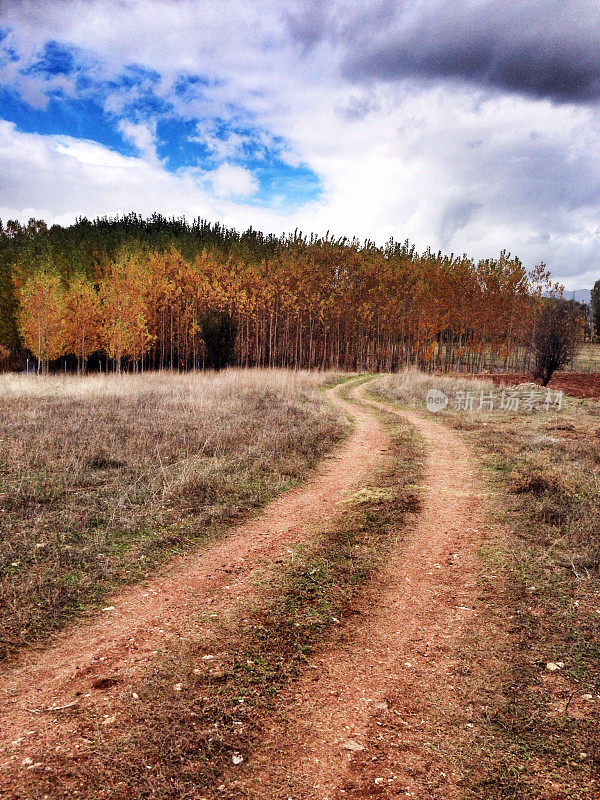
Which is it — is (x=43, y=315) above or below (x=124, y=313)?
below

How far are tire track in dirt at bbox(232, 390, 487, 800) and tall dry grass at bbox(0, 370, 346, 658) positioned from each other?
288 cm

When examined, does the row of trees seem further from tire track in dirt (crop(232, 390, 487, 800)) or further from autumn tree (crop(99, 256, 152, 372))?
tire track in dirt (crop(232, 390, 487, 800))

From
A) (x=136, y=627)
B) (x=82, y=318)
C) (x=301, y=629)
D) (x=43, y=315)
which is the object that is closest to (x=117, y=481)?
(x=136, y=627)

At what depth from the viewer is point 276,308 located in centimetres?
4881

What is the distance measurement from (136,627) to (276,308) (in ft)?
149

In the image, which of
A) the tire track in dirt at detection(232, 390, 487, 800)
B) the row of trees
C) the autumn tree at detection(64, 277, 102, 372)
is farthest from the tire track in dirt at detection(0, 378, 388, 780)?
the autumn tree at detection(64, 277, 102, 372)

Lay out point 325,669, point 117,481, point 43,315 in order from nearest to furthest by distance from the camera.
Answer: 1. point 325,669
2. point 117,481
3. point 43,315

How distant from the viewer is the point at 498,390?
26344mm

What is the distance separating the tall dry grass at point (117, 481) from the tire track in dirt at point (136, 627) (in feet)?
1.22

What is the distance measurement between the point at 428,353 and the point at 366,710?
1868 inches

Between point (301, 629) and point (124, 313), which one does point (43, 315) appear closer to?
point (124, 313)

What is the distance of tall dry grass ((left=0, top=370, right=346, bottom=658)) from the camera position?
5.77 meters

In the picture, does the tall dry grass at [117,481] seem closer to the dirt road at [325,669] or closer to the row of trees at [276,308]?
the dirt road at [325,669]

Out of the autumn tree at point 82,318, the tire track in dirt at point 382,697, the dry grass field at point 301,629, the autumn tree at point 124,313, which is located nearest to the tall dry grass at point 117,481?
the dry grass field at point 301,629
